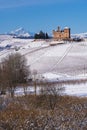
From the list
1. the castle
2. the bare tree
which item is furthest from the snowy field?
the castle

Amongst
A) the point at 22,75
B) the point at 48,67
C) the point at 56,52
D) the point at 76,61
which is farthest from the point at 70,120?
the point at 56,52

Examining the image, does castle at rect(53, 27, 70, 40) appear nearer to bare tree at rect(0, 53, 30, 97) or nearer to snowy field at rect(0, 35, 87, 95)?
snowy field at rect(0, 35, 87, 95)

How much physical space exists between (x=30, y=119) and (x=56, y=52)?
186 ft

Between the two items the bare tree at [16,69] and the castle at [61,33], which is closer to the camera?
the bare tree at [16,69]

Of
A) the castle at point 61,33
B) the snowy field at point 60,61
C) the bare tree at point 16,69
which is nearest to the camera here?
the bare tree at point 16,69

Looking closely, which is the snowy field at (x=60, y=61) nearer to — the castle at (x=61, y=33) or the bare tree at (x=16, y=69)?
the bare tree at (x=16, y=69)

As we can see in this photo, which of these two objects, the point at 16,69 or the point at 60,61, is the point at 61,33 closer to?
the point at 60,61

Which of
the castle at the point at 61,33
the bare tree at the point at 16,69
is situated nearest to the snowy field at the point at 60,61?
the bare tree at the point at 16,69

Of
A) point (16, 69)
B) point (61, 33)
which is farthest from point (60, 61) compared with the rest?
point (61, 33)

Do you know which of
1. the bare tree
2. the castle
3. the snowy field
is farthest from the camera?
the castle

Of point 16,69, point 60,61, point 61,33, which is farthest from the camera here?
point 61,33

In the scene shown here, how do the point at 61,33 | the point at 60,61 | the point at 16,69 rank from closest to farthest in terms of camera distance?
the point at 16,69 → the point at 60,61 → the point at 61,33

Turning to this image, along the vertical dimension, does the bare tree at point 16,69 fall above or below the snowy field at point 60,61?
above

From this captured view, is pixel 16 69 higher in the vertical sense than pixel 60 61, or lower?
higher
